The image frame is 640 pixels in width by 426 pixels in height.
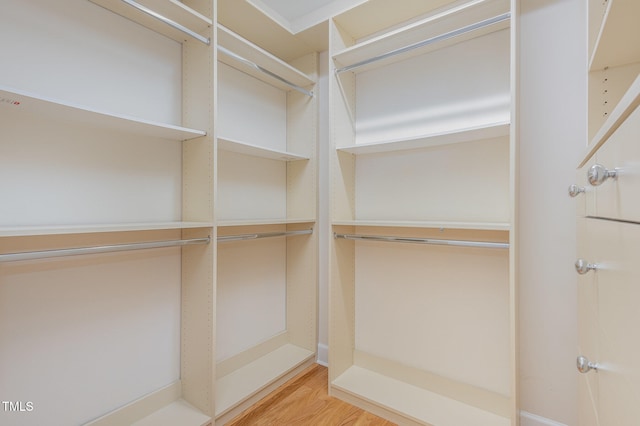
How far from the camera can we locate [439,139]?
1.65m

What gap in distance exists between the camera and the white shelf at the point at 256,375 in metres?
1.70

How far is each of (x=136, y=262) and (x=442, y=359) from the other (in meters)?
1.85

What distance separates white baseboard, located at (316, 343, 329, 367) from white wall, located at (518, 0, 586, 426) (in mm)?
1240

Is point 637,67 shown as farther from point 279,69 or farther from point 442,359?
point 279,69

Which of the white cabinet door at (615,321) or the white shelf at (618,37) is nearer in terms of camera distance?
the white cabinet door at (615,321)

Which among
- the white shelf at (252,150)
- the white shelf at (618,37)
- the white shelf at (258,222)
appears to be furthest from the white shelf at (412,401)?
the white shelf at (618,37)

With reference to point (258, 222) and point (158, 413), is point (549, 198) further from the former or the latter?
point (158, 413)

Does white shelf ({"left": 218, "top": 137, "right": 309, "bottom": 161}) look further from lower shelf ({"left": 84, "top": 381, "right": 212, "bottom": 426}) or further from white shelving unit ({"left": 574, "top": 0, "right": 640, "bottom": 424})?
white shelving unit ({"left": 574, "top": 0, "right": 640, "bottom": 424})

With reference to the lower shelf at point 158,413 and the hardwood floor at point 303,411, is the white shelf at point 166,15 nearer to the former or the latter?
the lower shelf at point 158,413

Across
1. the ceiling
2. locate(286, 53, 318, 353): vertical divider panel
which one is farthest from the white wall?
locate(286, 53, 318, 353): vertical divider panel

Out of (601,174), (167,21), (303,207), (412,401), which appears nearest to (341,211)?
(303,207)

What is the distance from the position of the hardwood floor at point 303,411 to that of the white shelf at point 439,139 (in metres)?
1.60

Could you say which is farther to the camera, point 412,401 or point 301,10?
point 301,10

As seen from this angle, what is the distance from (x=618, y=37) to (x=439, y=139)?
2.49ft
